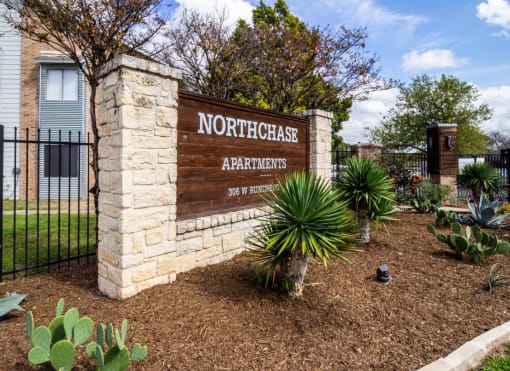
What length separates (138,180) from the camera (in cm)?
346

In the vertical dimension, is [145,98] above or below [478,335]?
above

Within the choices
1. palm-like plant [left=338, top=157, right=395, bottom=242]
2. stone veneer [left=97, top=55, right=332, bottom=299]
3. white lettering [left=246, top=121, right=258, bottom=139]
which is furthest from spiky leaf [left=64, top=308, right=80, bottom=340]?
palm-like plant [left=338, top=157, right=395, bottom=242]

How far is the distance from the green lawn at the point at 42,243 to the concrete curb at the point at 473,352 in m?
3.90

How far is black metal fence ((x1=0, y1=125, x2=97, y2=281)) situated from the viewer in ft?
13.2

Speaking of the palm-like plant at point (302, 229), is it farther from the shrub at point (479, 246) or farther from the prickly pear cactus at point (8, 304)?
the shrub at point (479, 246)

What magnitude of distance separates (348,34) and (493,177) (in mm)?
6379

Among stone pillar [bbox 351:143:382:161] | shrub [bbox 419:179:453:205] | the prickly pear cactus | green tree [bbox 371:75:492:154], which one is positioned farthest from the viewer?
green tree [bbox 371:75:492:154]

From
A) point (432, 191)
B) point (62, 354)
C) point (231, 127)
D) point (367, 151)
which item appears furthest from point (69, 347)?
point (367, 151)

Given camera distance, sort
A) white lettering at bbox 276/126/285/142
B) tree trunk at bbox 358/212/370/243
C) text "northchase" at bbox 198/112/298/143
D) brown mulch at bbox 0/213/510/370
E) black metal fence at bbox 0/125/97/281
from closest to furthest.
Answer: brown mulch at bbox 0/213/510/370 → black metal fence at bbox 0/125/97/281 → text "northchase" at bbox 198/112/298/143 → tree trunk at bbox 358/212/370/243 → white lettering at bbox 276/126/285/142

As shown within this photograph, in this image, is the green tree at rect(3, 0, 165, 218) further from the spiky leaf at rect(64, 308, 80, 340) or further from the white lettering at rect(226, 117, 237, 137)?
the spiky leaf at rect(64, 308, 80, 340)

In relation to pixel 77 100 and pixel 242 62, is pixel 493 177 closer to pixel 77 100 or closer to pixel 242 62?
pixel 242 62

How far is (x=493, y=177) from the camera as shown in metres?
10.5

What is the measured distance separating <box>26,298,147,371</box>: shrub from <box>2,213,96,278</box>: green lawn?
1941mm

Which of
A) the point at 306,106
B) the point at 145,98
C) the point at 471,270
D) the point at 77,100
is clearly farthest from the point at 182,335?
the point at 77,100
